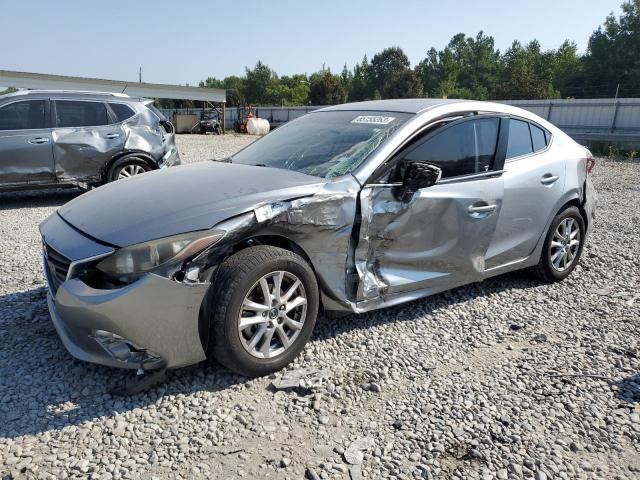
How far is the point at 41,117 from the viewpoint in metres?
8.18

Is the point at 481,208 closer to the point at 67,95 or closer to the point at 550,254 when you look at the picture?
the point at 550,254

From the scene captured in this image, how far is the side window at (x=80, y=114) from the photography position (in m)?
8.32

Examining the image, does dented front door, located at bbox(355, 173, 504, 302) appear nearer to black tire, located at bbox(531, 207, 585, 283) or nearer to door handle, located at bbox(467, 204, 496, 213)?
door handle, located at bbox(467, 204, 496, 213)

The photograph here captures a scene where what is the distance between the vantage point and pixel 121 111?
8812 millimetres

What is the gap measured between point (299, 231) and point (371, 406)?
1.11 metres

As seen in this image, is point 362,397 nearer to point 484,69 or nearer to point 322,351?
point 322,351

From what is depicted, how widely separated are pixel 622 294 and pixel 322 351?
309 centimetres

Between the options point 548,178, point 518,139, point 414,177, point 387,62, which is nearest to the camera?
point 414,177

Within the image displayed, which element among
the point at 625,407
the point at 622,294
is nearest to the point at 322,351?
the point at 625,407

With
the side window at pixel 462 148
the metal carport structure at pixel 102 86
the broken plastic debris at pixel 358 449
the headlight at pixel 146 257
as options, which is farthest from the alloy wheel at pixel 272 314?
the metal carport structure at pixel 102 86

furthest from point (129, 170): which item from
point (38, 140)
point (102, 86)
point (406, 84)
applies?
point (406, 84)

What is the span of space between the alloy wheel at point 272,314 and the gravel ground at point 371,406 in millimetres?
223

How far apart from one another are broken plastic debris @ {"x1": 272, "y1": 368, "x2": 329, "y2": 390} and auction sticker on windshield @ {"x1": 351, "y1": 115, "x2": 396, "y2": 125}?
1.89 meters

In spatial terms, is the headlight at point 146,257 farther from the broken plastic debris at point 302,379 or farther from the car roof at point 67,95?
the car roof at point 67,95
